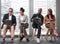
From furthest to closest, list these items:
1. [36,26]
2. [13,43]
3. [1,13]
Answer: [1,13] → [36,26] → [13,43]

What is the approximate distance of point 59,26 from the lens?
314 inches

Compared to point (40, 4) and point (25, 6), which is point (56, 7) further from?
point (25, 6)

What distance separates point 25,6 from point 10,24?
187 centimetres

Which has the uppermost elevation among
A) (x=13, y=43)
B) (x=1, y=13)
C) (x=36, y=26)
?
(x=1, y=13)

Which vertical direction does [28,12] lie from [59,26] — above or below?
above

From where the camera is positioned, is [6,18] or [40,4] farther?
[40,4]

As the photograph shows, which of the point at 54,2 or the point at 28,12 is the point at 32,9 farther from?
the point at 54,2

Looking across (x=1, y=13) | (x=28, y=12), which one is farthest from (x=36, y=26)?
(x=1, y=13)

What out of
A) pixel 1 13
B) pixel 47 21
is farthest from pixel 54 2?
pixel 1 13

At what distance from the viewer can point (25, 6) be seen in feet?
26.1

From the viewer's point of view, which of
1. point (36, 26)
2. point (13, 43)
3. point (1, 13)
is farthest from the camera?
point (1, 13)

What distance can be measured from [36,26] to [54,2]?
2011 millimetres

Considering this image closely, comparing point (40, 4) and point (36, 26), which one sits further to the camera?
point (40, 4)

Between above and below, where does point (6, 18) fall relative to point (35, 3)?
below
